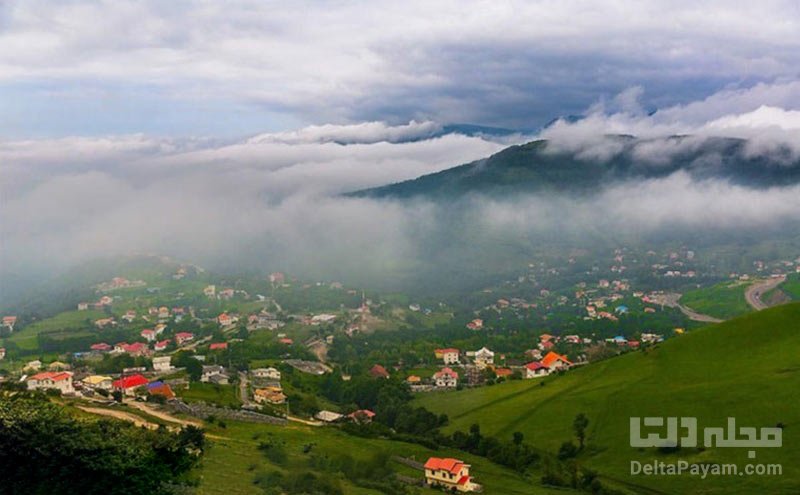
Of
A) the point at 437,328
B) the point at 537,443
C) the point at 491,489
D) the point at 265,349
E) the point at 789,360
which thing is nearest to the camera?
the point at 491,489

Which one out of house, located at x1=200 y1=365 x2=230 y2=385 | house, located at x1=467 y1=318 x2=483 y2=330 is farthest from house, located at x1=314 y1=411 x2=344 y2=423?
house, located at x1=467 y1=318 x2=483 y2=330

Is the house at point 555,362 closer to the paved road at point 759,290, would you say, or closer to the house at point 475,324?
the house at point 475,324

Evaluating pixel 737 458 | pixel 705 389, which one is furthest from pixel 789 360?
pixel 737 458

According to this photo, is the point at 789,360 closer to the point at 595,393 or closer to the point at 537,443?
the point at 595,393

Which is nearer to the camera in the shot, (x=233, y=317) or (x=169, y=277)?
(x=233, y=317)

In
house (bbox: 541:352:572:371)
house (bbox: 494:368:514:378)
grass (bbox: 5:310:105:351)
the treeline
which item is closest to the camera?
the treeline

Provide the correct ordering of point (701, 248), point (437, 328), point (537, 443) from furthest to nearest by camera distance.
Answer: point (701, 248), point (437, 328), point (537, 443)

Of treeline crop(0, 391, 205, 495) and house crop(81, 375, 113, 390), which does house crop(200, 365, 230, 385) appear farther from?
treeline crop(0, 391, 205, 495)
